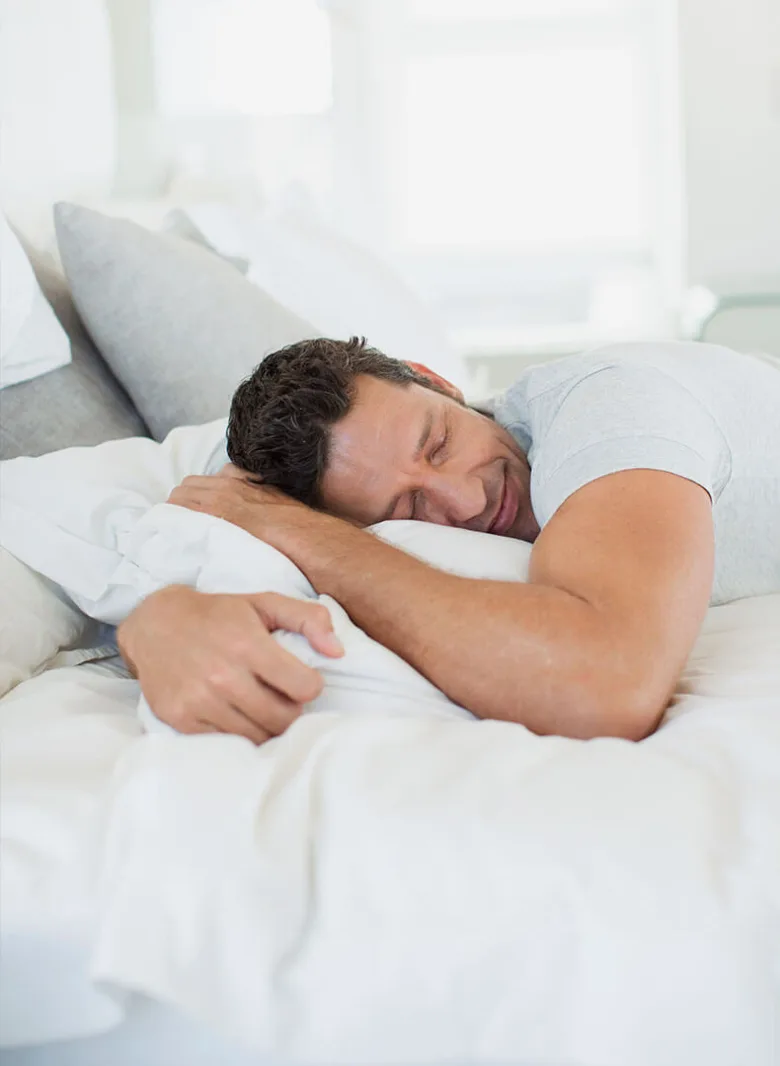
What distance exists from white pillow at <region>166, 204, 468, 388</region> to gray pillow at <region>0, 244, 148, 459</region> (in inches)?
14.4

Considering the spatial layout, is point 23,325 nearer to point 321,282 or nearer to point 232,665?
point 321,282

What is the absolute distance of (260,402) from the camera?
136 centimetres

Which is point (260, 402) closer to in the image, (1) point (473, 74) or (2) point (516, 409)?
(2) point (516, 409)

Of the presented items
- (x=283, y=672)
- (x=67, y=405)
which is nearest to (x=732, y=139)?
(x=67, y=405)

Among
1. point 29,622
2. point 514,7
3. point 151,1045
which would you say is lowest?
point 151,1045

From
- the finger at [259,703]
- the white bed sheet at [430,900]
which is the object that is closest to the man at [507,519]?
the finger at [259,703]

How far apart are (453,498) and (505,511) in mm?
95

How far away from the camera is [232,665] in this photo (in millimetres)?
934

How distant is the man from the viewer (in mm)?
939

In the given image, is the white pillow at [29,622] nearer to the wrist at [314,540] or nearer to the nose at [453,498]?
the wrist at [314,540]

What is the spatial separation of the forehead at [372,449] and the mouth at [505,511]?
13 centimetres

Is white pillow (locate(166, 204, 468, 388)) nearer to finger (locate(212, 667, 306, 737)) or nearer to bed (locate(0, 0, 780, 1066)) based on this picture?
finger (locate(212, 667, 306, 737))

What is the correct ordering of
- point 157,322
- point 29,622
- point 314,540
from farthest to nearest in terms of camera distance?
point 157,322
point 29,622
point 314,540

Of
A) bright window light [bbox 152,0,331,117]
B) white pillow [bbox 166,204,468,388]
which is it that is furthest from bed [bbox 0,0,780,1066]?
bright window light [bbox 152,0,331,117]
